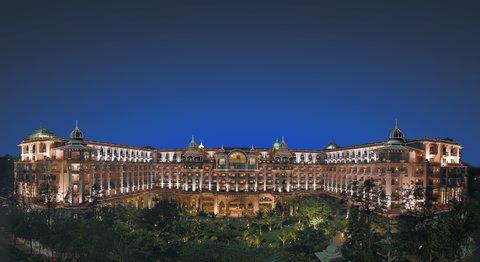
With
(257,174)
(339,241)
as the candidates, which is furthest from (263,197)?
(339,241)

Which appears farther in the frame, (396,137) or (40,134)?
(40,134)

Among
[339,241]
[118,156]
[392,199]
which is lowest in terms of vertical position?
[339,241]

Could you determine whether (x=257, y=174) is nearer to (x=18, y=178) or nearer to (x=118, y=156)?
(x=118, y=156)

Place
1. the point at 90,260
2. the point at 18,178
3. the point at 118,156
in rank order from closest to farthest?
the point at 90,260 < the point at 18,178 < the point at 118,156

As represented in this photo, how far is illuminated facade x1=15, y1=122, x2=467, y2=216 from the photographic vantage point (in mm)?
81438

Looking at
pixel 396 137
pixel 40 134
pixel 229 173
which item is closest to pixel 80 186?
pixel 40 134

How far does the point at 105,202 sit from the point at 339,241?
140 feet

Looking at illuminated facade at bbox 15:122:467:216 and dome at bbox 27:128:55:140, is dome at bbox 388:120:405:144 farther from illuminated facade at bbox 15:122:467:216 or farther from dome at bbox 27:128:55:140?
dome at bbox 27:128:55:140

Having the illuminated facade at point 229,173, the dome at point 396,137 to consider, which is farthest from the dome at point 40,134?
the dome at point 396,137

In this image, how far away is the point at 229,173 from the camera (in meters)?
112

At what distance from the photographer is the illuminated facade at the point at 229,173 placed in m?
81.4

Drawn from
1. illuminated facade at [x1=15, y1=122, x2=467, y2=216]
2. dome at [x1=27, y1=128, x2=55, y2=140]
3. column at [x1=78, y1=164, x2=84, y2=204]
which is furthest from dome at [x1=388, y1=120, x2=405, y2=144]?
dome at [x1=27, y1=128, x2=55, y2=140]

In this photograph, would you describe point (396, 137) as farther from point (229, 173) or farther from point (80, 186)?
point (80, 186)

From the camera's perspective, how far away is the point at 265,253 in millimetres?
49875
